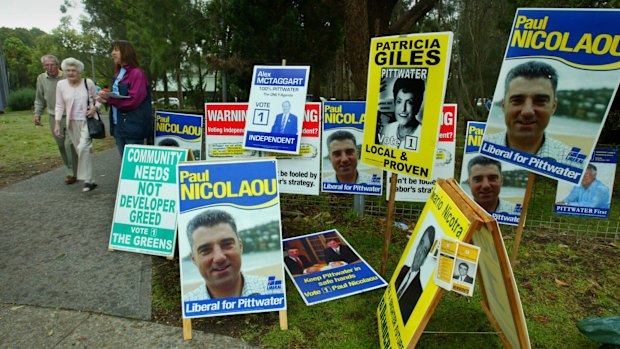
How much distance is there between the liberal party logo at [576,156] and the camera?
2.67 meters

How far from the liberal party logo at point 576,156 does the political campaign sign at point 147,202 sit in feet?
10.6

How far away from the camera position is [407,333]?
2.11 metres

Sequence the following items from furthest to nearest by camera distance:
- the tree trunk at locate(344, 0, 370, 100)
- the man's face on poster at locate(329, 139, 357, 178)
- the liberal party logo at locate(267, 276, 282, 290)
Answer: the tree trunk at locate(344, 0, 370, 100)
the man's face on poster at locate(329, 139, 357, 178)
the liberal party logo at locate(267, 276, 282, 290)

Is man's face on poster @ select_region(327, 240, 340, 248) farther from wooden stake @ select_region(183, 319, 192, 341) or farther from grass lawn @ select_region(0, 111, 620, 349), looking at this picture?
wooden stake @ select_region(183, 319, 192, 341)

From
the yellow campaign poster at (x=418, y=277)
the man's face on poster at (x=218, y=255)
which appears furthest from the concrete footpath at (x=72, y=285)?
the yellow campaign poster at (x=418, y=277)

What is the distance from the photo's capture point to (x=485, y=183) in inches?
169

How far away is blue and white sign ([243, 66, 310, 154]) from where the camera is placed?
4.23 m

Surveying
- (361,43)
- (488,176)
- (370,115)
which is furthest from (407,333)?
(361,43)

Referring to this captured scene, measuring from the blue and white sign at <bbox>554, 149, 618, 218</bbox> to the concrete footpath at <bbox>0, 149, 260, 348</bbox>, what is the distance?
390 cm

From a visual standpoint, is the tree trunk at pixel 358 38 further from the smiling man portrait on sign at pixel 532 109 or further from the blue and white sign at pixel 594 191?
the smiling man portrait on sign at pixel 532 109

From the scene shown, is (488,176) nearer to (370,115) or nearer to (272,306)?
(370,115)

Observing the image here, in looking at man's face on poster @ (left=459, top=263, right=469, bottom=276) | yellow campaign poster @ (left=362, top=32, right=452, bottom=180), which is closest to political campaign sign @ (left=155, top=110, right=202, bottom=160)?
yellow campaign poster @ (left=362, top=32, right=452, bottom=180)

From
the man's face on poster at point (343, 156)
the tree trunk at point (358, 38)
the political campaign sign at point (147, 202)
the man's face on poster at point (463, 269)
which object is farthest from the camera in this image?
the tree trunk at point (358, 38)

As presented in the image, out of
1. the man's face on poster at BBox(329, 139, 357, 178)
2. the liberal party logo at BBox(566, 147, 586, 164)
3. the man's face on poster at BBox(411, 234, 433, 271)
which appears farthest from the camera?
the man's face on poster at BBox(329, 139, 357, 178)
